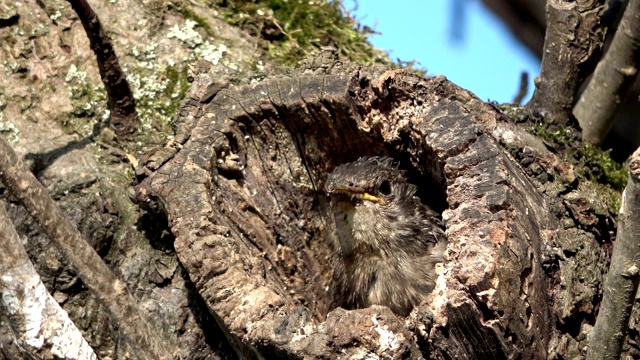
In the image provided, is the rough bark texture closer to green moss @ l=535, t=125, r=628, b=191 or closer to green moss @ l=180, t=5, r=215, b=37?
green moss @ l=180, t=5, r=215, b=37

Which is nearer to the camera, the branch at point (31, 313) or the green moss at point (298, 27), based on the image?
the branch at point (31, 313)

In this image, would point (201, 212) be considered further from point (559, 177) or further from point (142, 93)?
point (559, 177)

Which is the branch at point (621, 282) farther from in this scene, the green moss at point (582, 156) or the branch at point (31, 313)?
the branch at point (31, 313)

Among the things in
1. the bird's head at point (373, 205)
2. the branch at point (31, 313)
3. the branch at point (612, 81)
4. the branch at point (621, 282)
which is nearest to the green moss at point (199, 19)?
the bird's head at point (373, 205)

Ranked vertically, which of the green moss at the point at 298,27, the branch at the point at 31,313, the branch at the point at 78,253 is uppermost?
the green moss at the point at 298,27

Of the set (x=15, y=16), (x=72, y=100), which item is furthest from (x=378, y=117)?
(x=15, y=16)

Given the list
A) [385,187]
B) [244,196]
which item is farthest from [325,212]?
[244,196]

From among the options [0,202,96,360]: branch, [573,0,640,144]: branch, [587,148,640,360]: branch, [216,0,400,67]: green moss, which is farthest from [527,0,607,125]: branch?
[0,202,96,360]: branch

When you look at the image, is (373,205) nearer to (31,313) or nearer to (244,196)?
(244,196)
